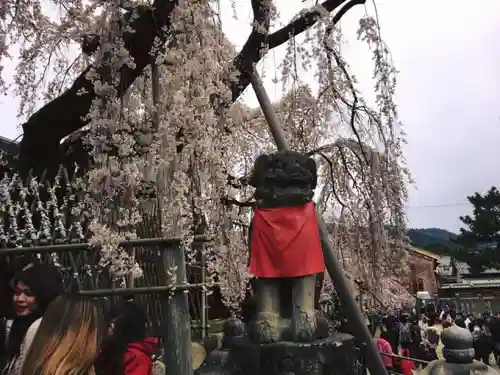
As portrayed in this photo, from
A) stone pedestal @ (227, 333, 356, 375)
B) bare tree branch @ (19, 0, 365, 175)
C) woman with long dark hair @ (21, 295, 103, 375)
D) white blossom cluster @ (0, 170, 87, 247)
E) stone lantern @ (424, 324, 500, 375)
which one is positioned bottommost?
stone pedestal @ (227, 333, 356, 375)

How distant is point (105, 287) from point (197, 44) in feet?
7.07

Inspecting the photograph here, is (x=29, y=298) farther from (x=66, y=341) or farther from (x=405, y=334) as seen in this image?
(x=405, y=334)

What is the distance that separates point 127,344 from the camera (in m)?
3.22

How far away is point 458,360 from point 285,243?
9.41ft

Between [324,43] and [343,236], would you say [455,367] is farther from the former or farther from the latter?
[343,236]

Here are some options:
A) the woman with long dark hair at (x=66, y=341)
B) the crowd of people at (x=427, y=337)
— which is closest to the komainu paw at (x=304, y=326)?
the woman with long dark hair at (x=66, y=341)

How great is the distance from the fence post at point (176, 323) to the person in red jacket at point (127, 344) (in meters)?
0.54

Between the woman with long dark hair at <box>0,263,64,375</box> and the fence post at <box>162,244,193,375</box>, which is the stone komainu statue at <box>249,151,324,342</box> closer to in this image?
the fence post at <box>162,244,193,375</box>

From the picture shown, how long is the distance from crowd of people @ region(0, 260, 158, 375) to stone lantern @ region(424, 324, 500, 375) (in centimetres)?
130

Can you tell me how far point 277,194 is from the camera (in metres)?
5.13

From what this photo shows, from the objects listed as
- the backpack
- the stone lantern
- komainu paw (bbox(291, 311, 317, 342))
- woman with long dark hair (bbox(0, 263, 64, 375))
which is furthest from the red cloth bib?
the backpack

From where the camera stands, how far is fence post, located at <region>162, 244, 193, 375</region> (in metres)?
Result: 3.91

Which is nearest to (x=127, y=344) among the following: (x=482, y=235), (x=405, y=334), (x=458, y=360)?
(x=458, y=360)

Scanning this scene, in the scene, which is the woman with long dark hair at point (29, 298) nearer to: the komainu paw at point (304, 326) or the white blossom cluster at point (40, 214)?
the white blossom cluster at point (40, 214)
